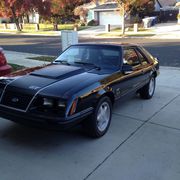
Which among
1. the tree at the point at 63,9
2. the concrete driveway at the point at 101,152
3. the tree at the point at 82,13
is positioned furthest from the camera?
the tree at the point at 82,13

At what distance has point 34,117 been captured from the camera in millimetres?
3705

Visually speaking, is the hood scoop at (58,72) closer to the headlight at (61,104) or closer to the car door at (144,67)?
the headlight at (61,104)

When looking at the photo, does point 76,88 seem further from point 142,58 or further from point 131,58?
point 142,58

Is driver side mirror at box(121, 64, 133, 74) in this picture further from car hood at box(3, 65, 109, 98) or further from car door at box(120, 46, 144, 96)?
car hood at box(3, 65, 109, 98)

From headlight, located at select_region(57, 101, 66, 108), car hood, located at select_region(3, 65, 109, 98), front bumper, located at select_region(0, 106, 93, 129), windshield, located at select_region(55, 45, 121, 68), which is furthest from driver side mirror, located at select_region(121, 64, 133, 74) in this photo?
headlight, located at select_region(57, 101, 66, 108)

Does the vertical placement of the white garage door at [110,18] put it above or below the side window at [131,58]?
above

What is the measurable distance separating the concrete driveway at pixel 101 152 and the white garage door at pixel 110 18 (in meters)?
39.1

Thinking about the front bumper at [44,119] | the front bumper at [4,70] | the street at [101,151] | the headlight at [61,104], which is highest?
the front bumper at [4,70]

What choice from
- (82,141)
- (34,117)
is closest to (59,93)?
(34,117)

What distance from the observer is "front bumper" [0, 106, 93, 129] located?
3637 mm

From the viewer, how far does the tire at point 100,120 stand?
414 cm

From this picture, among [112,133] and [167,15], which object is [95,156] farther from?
[167,15]

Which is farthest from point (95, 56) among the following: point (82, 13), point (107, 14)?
point (107, 14)

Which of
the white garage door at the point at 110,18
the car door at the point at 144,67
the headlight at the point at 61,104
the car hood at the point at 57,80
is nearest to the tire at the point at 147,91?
the car door at the point at 144,67
